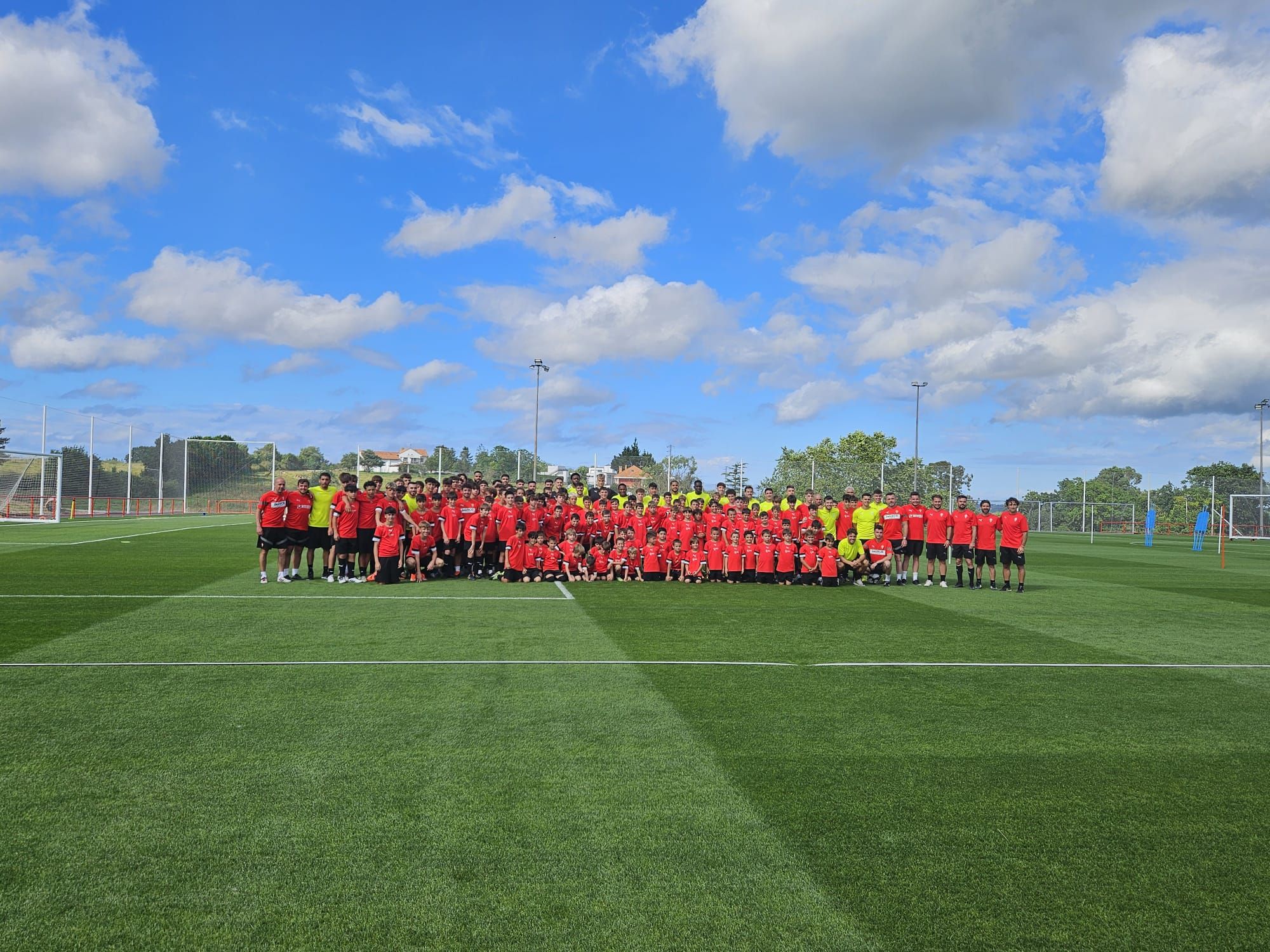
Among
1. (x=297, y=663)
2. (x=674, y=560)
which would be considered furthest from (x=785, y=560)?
(x=297, y=663)

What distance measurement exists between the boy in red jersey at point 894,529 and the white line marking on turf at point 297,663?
8.67 meters

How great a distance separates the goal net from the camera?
43.5 metres

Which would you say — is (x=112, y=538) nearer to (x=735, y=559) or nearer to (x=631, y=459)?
(x=735, y=559)

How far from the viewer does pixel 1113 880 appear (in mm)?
3555

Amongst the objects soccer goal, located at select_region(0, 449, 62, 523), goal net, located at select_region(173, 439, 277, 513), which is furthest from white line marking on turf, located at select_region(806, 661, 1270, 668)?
goal net, located at select_region(173, 439, 277, 513)

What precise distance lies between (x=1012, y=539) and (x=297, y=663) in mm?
11795

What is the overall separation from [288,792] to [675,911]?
2109 mm

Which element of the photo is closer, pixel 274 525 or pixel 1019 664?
pixel 1019 664

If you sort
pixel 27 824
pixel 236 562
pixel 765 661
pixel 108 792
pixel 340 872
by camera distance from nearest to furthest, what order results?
pixel 340 872 → pixel 27 824 → pixel 108 792 → pixel 765 661 → pixel 236 562

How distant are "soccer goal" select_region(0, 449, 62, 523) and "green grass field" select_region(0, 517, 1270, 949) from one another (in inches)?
965

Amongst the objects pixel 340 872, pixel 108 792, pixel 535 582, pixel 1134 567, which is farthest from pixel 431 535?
pixel 1134 567

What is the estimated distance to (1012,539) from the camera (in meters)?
14.8

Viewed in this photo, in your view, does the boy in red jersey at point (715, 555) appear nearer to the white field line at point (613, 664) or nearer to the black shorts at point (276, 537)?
the black shorts at point (276, 537)

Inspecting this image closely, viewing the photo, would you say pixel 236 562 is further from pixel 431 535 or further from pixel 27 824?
pixel 27 824
